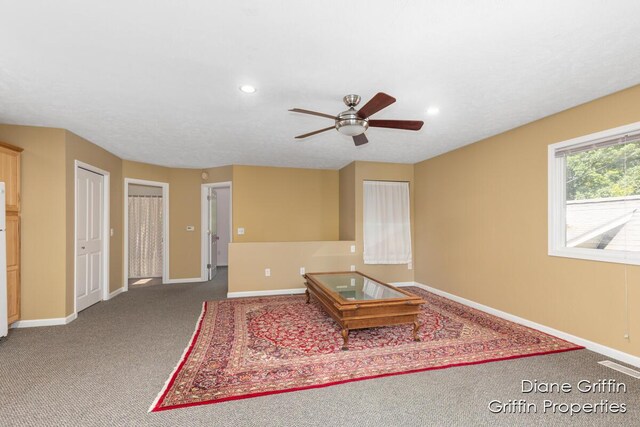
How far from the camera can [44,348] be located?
2904 mm

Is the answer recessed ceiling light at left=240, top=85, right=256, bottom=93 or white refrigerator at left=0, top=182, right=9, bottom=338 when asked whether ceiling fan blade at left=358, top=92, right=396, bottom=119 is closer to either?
recessed ceiling light at left=240, top=85, right=256, bottom=93

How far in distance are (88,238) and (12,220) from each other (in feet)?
3.29

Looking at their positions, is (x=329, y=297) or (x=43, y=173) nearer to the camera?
(x=329, y=297)

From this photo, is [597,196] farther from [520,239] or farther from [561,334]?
[561,334]

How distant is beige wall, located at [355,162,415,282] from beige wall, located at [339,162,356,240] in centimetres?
7

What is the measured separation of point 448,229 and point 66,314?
5.36 meters

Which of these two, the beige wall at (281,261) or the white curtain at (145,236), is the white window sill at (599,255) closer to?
the beige wall at (281,261)

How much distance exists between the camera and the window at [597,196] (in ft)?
8.55

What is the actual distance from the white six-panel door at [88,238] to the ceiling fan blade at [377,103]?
12.9ft

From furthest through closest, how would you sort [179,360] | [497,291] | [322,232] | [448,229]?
1. [322,232]
2. [448,229]
3. [497,291]
4. [179,360]

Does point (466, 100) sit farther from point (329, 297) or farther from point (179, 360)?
point (179, 360)

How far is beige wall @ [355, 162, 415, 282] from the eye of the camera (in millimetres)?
5367

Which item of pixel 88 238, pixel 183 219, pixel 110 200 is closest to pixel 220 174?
pixel 183 219

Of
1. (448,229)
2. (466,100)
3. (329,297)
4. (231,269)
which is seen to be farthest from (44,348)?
(448,229)
